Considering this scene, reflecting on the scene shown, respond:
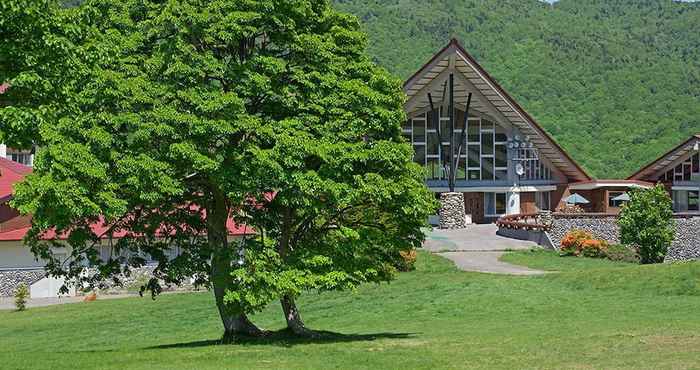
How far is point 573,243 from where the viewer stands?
166ft

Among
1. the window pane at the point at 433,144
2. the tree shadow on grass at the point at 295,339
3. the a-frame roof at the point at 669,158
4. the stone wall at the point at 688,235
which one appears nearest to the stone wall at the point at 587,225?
the stone wall at the point at 688,235

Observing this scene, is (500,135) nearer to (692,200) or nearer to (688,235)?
(692,200)

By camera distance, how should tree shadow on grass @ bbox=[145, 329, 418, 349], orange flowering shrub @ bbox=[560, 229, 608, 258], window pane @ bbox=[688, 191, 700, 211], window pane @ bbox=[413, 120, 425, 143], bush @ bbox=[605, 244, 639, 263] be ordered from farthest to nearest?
window pane @ bbox=[413, 120, 425, 143]
window pane @ bbox=[688, 191, 700, 211]
orange flowering shrub @ bbox=[560, 229, 608, 258]
bush @ bbox=[605, 244, 639, 263]
tree shadow on grass @ bbox=[145, 329, 418, 349]

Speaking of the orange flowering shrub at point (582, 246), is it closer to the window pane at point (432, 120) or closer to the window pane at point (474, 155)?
the window pane at point (432, 120)

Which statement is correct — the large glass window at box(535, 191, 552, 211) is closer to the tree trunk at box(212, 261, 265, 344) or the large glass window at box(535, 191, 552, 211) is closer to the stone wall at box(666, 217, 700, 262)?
the stone wall at box(666, 217, 700, 262)

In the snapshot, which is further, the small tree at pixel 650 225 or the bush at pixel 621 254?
the bush at pixel 621 254

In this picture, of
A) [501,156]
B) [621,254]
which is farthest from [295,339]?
[501,156]

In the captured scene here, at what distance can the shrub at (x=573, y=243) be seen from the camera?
1984 inches

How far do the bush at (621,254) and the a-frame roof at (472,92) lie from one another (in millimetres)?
13781

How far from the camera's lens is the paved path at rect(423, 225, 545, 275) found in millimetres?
44441

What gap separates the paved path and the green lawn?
76.9 inches

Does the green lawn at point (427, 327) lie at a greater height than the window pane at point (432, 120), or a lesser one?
lesser

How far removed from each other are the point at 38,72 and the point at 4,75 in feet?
1.92

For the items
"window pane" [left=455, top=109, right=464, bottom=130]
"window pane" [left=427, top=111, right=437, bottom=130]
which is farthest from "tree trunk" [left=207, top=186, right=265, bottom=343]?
"window pane" [left=455, top=109, right=464, bottom=130]
